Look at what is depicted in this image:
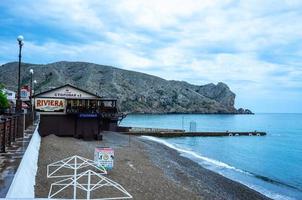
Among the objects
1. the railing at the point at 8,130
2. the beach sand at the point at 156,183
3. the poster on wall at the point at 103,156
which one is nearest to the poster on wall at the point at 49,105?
the beach sand at the point at 156,183

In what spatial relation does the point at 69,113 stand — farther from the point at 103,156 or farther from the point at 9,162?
the point at 9,162

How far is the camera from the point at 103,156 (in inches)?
812

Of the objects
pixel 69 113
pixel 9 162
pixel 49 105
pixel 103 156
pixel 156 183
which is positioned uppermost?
pixel 49 105

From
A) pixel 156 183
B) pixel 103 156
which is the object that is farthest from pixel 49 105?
pixel 156 183

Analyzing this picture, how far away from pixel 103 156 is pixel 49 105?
87.3ft

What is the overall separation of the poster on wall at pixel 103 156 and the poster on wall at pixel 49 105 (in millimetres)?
25089

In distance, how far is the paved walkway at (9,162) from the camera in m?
10.7

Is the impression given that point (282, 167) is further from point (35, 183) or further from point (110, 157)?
A: point (35, 183)

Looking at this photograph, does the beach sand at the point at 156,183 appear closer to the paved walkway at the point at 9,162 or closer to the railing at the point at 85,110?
the paved walkway at the point at 9,162

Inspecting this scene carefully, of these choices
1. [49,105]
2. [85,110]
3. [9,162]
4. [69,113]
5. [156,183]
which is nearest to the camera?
[9,162]

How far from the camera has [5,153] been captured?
16.3 metres

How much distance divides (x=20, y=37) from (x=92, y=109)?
22.7m

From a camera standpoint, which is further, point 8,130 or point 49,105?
point 49,105

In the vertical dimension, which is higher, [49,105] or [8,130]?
[49,105]
